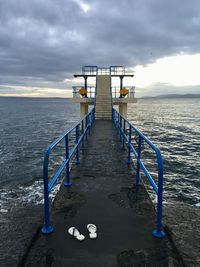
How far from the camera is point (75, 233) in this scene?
319 cm

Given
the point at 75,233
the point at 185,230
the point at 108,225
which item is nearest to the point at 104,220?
the point at 108,225

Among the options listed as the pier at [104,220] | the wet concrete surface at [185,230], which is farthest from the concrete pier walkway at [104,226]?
the wet concrete surface at [185,230]

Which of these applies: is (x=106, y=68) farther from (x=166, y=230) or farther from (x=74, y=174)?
(x=166, y=230)

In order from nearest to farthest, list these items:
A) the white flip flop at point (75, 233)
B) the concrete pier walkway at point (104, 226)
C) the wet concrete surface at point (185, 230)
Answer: the concrete pier walkway at point (104, 226) < the wet concrete surface at point (185, 230) < the white flip flop at point (75, 233)

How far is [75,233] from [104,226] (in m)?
0.50

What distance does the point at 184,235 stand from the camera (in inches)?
132

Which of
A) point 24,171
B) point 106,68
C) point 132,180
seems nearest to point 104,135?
point 24,171

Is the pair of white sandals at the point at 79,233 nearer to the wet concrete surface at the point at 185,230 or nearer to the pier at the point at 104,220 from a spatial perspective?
the pier at the point at 104,220

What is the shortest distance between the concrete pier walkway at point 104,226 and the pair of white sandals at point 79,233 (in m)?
0.06

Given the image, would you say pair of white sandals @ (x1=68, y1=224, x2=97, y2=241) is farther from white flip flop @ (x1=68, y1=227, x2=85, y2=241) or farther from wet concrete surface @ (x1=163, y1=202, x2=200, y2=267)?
wet concrete surface @ (x1=163, y1=202, x2=200, y2=267)

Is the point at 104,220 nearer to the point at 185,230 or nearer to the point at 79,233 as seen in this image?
the point at 79,233

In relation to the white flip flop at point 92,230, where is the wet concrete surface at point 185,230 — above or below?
below

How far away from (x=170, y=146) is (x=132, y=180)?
1376 cm

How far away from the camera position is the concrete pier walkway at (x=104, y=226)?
2.75 meters
